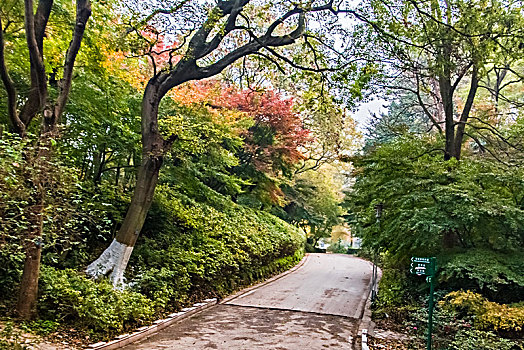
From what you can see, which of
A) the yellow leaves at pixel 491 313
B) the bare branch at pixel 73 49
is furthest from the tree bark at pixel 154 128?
the yellow leaves at pixel 491 313

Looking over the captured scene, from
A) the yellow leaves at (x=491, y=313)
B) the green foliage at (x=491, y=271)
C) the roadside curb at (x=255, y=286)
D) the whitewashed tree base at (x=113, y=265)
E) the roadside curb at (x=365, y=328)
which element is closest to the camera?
the yellow leaves at (x=491, y=313)

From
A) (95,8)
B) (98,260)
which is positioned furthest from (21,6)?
(98,260)

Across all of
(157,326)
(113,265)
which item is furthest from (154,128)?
(157,326)

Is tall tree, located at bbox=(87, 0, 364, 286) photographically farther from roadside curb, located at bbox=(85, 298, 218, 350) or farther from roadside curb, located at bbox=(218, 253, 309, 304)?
roadside curb, located at bbox=(218, 253, 309, 304)

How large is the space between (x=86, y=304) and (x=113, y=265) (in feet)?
5.29

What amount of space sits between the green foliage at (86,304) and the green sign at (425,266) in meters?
4.73

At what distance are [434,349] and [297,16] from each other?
26.6ft

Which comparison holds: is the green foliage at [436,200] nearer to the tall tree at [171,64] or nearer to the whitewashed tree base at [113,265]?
the tall tree at [171,64]

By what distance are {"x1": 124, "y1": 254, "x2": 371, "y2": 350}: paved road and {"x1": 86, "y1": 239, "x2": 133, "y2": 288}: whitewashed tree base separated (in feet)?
4.71

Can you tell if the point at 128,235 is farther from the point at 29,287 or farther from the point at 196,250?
the point at 196,250

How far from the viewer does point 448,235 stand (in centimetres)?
959

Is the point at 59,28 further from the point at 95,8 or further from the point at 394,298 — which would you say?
the point at 394,298

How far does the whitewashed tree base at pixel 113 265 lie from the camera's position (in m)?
7.66

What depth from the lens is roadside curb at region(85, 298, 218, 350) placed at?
19.1 ft
